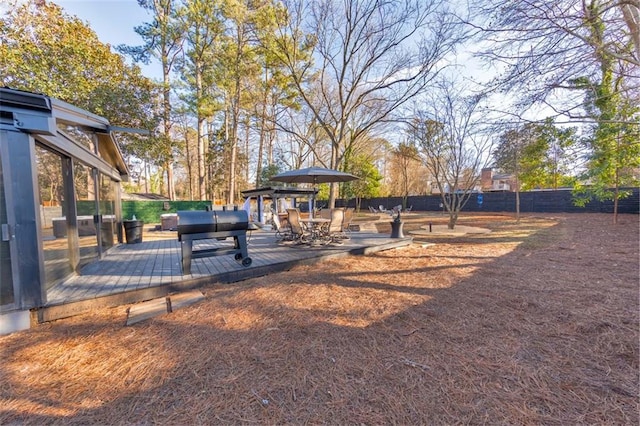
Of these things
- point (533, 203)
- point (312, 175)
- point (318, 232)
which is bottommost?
point (318, 232)

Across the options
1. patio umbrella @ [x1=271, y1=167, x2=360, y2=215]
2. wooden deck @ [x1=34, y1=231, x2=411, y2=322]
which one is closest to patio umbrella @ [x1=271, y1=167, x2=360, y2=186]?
patio umbrella @ [x1=271, y1=167, x2=360, y2=215]

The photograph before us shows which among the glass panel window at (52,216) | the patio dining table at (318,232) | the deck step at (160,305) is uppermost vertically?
the glass panel window at (52,216)

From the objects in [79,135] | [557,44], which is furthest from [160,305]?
[557,44]

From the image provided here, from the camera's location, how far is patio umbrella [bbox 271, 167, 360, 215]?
641cm

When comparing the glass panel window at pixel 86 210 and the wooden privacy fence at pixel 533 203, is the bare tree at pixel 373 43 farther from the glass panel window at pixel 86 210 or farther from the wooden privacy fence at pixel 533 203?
the wooden privacy fence at pixel 533 203

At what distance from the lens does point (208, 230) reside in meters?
4.04

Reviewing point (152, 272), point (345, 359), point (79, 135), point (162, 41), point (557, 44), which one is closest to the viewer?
point (345, 359)

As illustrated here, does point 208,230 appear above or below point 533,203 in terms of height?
above

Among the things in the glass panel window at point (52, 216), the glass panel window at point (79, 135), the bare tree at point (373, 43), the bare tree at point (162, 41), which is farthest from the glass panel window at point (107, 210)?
the bare tree at point (373, 43)

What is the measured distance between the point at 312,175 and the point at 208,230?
3435mm

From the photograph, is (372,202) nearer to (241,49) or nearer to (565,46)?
(241,49)

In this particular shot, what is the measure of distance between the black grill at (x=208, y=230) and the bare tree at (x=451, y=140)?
28.4 feet

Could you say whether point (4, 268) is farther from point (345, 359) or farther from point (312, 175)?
point (312, 175)

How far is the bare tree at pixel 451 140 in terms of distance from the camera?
995cm
